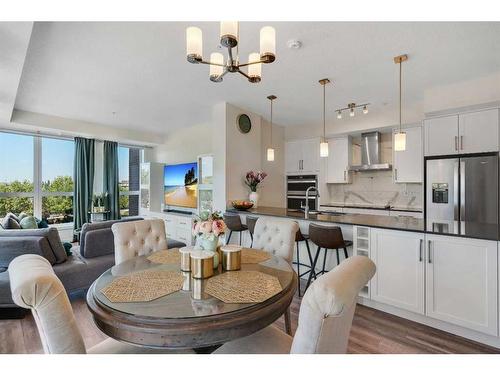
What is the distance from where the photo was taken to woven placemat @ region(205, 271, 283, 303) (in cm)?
123

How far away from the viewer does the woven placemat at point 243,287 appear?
4.02ft

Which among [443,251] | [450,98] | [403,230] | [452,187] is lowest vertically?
[443,251]

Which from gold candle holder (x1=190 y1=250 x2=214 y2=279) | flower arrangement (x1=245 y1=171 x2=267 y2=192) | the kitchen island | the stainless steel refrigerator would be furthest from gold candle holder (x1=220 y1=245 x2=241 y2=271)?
flower arrangement (x1=245 y1=171 x2=267 y2=192)

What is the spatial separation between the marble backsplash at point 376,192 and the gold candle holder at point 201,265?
4.44 m

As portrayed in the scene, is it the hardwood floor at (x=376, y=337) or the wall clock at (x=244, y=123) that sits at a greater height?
the wall clock at (x=244, y=123)

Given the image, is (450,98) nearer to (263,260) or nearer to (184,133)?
(263,260)

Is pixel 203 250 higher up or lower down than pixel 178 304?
higher up

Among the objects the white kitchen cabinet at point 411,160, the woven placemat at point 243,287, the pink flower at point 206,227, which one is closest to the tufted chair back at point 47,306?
the woven placemat at point 243,287

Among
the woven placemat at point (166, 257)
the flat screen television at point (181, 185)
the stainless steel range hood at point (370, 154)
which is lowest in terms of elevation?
the woven placemat at point (166, 257)

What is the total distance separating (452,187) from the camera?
340 centimetres

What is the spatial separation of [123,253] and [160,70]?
2.04 meters

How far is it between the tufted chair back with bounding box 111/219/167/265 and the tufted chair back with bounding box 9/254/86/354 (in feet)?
3.59

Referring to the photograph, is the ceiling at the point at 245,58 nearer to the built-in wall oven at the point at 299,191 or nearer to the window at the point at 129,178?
the built-in wall oven at the point at 299,191

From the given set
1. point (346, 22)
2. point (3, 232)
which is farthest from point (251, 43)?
point (3, 232)
